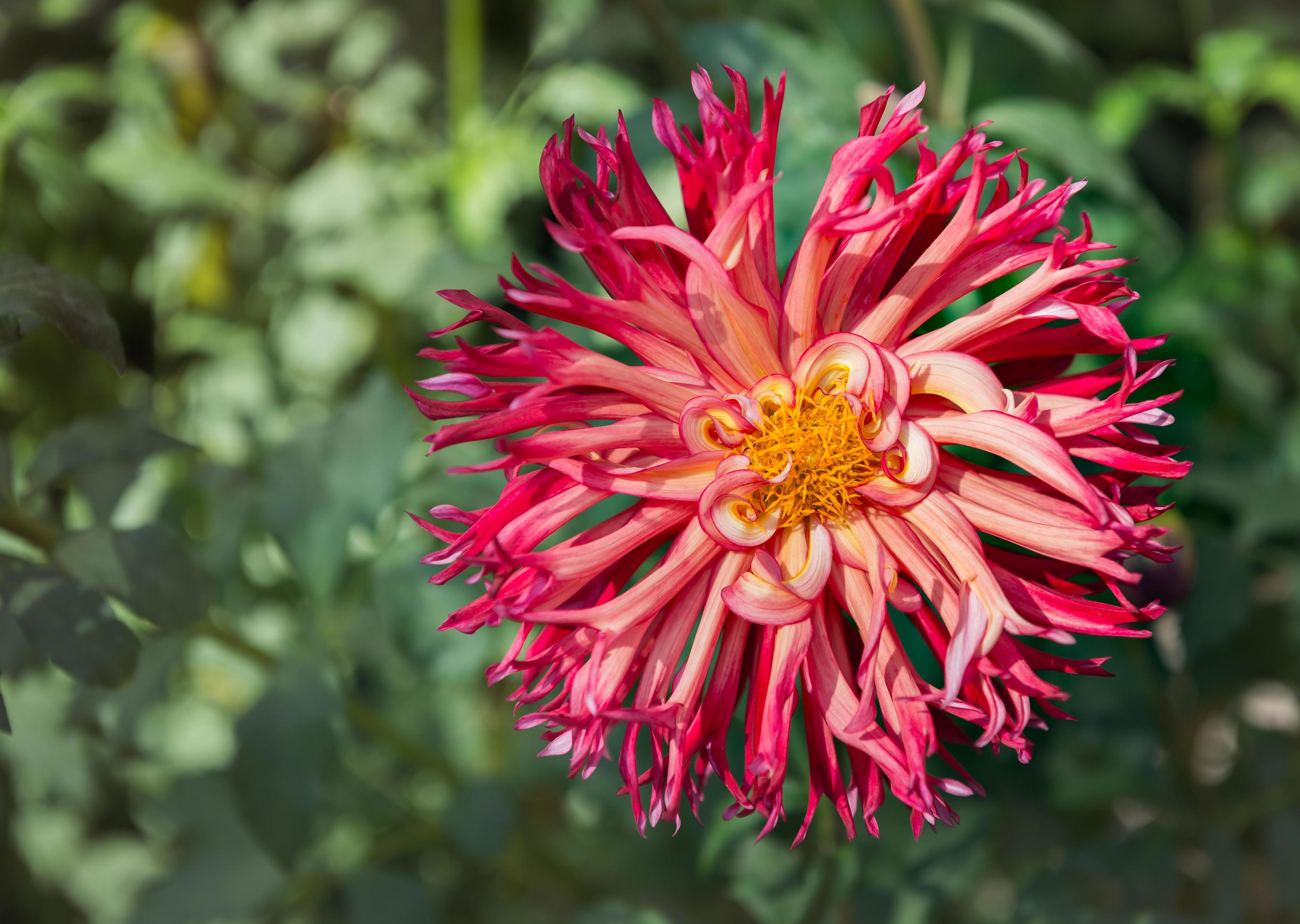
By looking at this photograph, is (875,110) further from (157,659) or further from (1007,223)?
(157,659)

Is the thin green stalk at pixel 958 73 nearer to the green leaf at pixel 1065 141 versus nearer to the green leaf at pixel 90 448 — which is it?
the green leaf at pixel 1065 141

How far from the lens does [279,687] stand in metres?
0.77

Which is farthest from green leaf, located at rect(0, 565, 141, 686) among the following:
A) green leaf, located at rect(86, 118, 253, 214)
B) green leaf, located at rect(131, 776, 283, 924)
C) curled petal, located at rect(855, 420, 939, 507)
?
green leaf, located at rect(86, 118, 253, 214)

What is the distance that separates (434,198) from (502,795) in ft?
2.56

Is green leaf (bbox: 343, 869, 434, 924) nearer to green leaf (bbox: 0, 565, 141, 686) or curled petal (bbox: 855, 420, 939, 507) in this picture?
green leaf (bbox: 0, 565, 141, 686)

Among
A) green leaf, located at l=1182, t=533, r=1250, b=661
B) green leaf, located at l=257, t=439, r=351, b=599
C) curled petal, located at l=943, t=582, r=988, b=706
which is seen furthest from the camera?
green leaf, located at l=1182, t=533, r=1250, b=661

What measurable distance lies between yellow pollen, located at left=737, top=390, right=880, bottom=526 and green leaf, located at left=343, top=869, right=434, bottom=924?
0.65m

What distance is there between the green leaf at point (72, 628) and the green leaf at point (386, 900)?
46 centimetres

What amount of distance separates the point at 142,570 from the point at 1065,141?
2.72 ft

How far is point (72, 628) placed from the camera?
60 cm

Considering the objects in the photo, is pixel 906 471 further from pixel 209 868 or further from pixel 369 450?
pixel 209 868

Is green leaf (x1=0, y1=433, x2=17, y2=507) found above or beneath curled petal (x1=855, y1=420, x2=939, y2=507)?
above

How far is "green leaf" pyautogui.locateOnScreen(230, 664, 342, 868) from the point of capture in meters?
0.73

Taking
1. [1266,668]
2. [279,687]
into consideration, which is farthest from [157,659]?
[1266,668]
